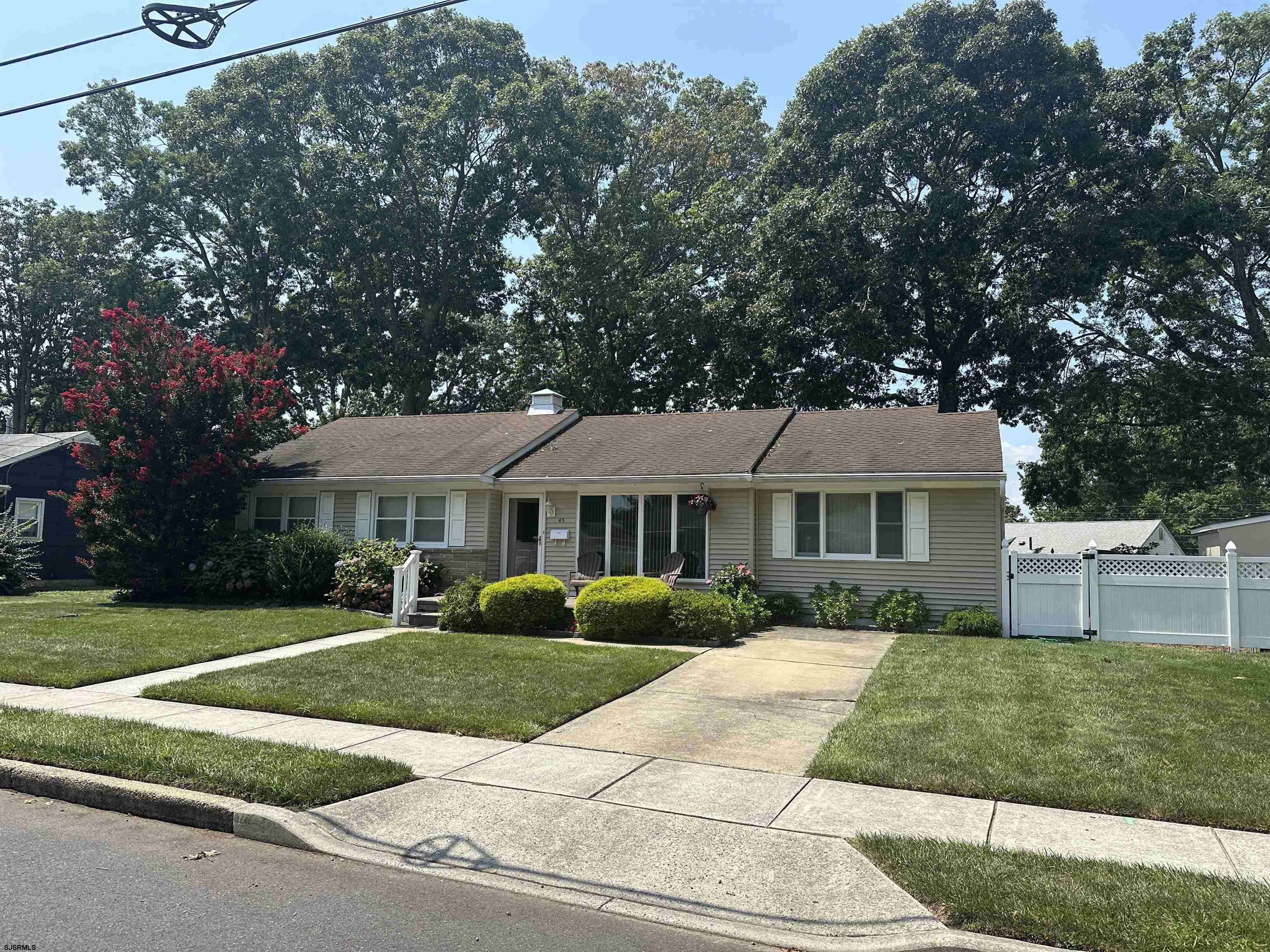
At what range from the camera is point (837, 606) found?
1585 centimetres

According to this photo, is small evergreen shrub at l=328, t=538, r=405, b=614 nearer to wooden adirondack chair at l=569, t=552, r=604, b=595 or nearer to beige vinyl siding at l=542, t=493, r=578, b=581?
beige vinyl siding at l=542, t=493, r=578, b=581

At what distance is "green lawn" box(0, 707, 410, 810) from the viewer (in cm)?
587

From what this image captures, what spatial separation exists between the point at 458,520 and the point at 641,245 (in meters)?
17.8

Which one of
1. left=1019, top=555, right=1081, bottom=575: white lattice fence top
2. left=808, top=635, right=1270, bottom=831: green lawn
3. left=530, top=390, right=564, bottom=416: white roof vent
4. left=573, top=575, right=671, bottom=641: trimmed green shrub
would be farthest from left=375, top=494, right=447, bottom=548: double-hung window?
left=1019, top=555, right=1081, bottom=575: white lattice fence top

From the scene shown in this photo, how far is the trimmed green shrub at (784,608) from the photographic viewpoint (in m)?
16.2

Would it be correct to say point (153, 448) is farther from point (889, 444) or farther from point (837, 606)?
point (889, 444)

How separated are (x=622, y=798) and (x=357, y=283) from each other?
3269 centimetres

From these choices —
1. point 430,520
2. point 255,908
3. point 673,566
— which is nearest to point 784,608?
point 673,566

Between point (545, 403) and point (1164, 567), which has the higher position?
point (545, 403)

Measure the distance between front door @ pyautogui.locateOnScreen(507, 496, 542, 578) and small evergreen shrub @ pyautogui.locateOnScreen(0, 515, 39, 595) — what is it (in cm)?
1134

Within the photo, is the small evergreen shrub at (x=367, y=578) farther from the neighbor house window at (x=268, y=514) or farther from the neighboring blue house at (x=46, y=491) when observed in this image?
the neighboring blue house at (x=46, y=491)

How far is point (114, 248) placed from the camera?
119 ft

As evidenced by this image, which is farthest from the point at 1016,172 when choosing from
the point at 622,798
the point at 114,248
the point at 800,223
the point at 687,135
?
the point at 114,248

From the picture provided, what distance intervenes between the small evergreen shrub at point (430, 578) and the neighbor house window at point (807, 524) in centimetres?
726
